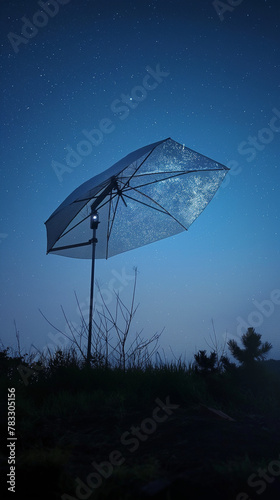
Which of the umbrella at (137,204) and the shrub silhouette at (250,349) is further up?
the umbrella at (137,204)

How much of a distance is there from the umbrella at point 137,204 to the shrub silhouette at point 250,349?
210 centimetres

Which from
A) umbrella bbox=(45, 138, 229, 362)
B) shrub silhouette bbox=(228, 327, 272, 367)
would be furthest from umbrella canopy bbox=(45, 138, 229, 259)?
shrub silhouette bbox=(228, 327, 272, 367)

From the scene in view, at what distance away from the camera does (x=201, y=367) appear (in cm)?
511

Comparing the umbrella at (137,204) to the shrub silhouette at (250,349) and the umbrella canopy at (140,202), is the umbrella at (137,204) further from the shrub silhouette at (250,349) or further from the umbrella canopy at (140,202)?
the shrub silhouette at (250,349)

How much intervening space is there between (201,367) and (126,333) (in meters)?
1.30

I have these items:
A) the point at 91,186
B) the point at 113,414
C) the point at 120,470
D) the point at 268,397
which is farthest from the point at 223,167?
the point at 120,470

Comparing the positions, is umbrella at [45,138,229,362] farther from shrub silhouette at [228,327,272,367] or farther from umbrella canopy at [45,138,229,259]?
shrub silhouette at [228,327,272,367]

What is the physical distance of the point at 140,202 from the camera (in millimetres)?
6426

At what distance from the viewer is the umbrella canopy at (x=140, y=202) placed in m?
5.48

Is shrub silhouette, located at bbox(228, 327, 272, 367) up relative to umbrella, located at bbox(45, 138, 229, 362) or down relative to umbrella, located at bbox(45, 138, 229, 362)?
down

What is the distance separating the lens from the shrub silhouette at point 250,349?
16.8 feet

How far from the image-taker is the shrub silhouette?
511cm

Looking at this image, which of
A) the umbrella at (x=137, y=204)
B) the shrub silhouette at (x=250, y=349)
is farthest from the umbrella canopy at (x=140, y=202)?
the shrub silhouette at (x=250, y=349)

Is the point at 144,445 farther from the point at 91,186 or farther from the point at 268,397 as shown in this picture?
the point at 91,186
